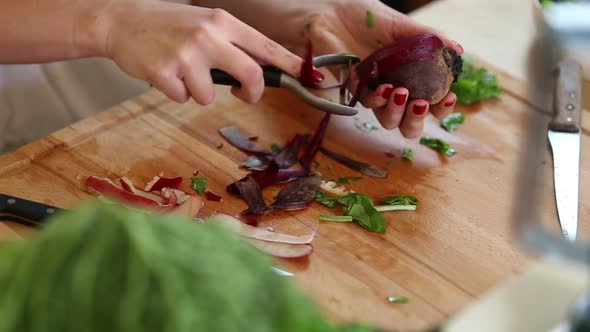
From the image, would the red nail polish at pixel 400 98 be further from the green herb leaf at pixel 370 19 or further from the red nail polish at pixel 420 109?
the green herb leaf at pixel 370 19

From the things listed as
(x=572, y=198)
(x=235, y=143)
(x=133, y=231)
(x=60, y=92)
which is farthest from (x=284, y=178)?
(x=133, y=231)

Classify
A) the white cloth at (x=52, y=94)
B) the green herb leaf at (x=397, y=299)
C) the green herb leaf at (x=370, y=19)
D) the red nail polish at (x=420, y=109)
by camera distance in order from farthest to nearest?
the white cloth at (x=52, y=94), the green herb leaf at (x=370, y=19), the red nail polish at (x=420, y=109), the green herb leaf at (x=397, y=299)

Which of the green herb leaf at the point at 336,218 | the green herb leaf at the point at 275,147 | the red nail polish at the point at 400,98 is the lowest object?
the green herb leaf at the point at 336,218

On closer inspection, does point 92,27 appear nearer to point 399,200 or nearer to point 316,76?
point 316,76

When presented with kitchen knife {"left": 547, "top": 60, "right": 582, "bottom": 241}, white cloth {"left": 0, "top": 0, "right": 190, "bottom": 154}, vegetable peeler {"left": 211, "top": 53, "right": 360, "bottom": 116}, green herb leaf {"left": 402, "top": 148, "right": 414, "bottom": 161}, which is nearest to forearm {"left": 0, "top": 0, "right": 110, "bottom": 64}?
vegetable peeler {"left": 211, "top": 53, "right": 360, "bottom": 116}

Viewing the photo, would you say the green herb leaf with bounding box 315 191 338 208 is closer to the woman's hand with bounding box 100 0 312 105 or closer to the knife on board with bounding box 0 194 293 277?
the woman's hand with bounding box 100 0 312 105

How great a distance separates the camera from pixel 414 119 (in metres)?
1.72

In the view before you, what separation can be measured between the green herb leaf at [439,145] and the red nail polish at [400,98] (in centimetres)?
16

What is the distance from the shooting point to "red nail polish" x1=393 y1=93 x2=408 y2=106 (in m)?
1.68

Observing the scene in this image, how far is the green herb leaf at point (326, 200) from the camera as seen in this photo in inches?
61.9

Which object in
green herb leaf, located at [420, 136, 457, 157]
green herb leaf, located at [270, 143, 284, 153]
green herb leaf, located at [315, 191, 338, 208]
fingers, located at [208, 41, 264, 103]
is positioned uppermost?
fingers, located at [208, 41, 264, 103]

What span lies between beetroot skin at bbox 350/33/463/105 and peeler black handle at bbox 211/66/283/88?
21cm

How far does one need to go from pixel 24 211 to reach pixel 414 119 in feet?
2.85

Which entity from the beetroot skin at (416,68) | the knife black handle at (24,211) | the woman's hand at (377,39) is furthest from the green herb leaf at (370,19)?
the knife black handle at (24,211)
